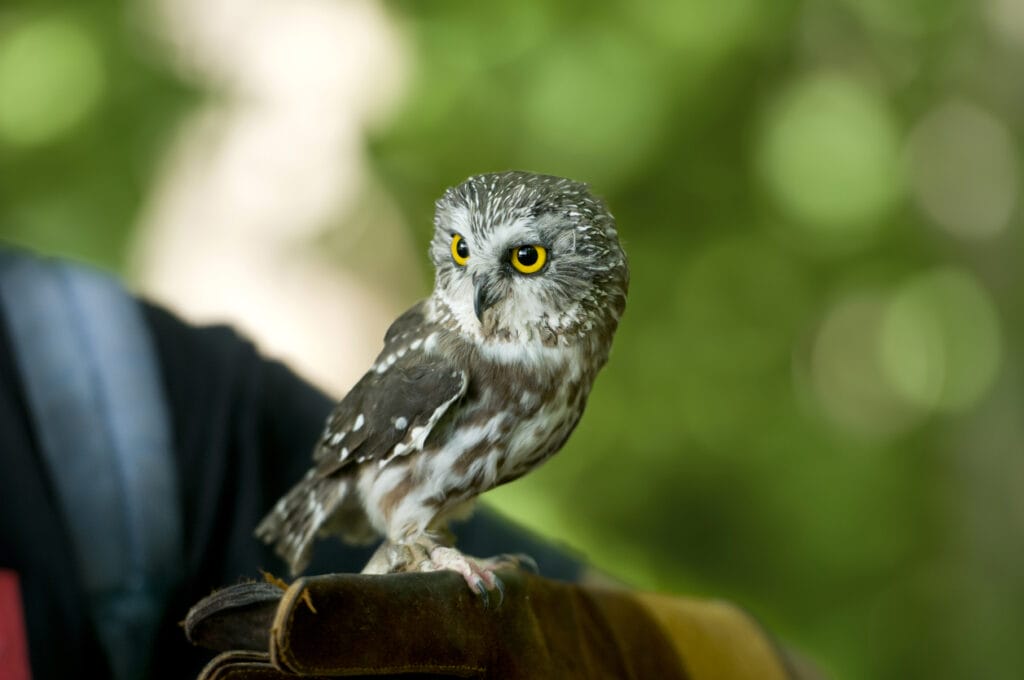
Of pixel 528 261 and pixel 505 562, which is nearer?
pixel 528 261

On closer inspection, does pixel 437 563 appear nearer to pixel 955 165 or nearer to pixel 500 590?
pixel 500 590

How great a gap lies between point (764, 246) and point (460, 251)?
3727mm

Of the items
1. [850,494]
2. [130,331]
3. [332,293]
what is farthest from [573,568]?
[850,494]

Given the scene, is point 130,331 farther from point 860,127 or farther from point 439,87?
point 860,127

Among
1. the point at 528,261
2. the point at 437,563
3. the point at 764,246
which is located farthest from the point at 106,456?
the point at 764,246

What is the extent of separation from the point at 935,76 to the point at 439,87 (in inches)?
91.3

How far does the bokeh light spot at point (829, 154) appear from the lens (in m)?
4.68

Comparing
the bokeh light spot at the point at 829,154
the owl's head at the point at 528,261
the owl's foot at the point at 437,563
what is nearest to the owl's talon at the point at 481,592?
the owl's foot at the point at 437,563

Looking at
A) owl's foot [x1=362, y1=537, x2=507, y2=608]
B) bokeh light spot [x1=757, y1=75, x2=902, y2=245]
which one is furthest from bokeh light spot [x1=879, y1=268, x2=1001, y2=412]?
owl's foot [x1=362, y1=537, x2=507, y2=608]

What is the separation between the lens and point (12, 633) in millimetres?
1608

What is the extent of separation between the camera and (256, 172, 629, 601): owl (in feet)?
4.25

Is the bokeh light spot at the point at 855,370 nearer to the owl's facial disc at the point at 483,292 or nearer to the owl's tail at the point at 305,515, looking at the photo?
the owl's tail at the point at 305,515

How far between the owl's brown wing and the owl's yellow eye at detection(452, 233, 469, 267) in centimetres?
11

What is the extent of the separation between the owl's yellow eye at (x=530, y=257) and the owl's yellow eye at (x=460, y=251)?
0.07 metres
